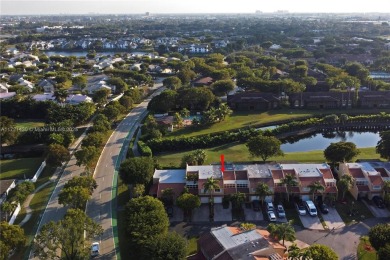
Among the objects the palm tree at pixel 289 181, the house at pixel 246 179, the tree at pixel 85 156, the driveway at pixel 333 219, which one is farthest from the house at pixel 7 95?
the driveway at pixel 333 219

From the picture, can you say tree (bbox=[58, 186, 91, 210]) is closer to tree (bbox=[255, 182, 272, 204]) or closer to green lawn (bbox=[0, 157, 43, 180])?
green lawn (bbox=[0, 157, 43, 180])

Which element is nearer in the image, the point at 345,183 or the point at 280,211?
the point at 280,211

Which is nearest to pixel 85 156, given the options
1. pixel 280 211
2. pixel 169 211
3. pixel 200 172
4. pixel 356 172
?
pixel 169 211

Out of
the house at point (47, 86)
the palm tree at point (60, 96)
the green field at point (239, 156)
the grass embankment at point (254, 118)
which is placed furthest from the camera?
the house at point (47, 86)

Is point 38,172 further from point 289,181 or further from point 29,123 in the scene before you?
point 289,181

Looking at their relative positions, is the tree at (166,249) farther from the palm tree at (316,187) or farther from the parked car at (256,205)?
the palm tree at (316,187)

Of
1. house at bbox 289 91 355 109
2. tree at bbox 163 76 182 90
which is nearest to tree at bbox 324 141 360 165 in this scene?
house at bbox 289 91 355 109

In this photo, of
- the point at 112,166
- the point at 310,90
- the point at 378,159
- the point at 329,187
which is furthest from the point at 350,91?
the point at 112,166
